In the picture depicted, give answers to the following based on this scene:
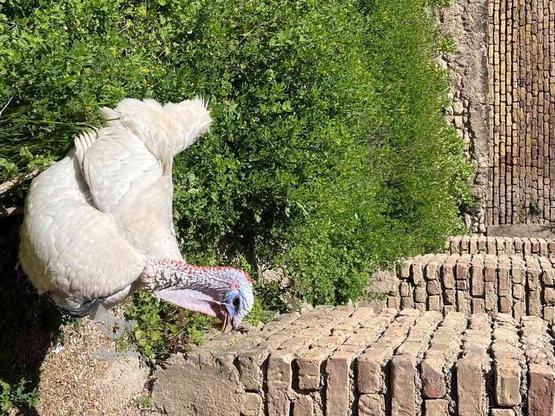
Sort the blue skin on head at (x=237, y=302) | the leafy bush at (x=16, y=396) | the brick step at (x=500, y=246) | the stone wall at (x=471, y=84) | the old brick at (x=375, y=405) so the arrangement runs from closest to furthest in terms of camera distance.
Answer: the blue skin on head at (x=237, y=302)
the old brick at (x=375, y=405)
the leafy bush at (x=16, y=396)
the brick step at (x=500, y=246)
the stone wall at (x=471, y=84)

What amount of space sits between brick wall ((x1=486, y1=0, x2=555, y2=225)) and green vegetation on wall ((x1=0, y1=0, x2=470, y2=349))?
126 inches

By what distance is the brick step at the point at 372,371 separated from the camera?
149 inches

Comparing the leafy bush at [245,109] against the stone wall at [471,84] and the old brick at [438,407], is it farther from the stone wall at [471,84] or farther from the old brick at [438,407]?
the stone wall at [471,84]

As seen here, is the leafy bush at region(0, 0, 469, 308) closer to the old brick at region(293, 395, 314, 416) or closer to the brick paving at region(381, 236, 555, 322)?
the brick paving at region(381, 236, 555, 322)

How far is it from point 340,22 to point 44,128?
361 cm

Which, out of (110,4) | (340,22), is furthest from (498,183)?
(110,4)

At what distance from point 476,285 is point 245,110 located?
9.56ft

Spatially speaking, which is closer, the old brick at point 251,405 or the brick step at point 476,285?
the old brick at point 251,405

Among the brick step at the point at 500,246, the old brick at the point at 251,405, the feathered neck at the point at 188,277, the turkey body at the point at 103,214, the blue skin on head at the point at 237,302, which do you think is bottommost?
the brick step at the point at 500,246

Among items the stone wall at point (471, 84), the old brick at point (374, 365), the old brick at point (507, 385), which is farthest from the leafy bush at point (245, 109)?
the stone wall at point (471, 84)

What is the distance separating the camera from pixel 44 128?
3.81m

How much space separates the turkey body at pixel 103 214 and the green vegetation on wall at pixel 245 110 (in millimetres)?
332

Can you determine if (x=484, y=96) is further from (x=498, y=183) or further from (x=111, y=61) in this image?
(x=111, y=61)

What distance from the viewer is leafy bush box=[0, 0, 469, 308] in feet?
12.6
